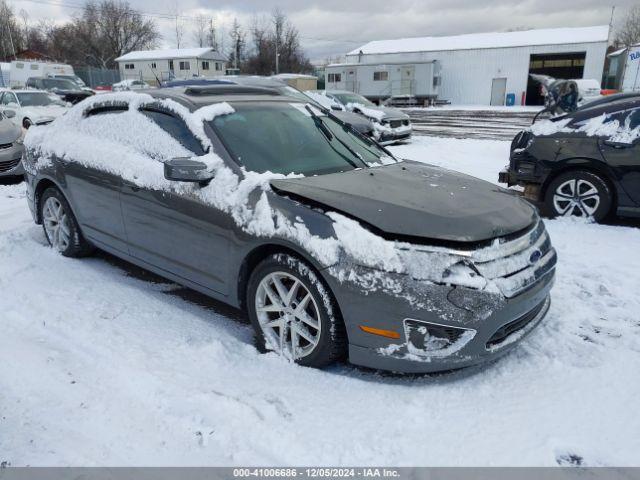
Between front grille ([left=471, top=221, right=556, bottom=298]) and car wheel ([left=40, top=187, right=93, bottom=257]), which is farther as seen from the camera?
car wheel ([left=40, top=187, right=93, bottom=257])

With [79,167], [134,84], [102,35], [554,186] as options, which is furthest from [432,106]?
[102,35]

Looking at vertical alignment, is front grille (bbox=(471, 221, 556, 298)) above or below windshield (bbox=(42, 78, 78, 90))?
below

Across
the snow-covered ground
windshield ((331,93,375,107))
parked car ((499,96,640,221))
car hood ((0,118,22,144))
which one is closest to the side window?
the snow-covered ground

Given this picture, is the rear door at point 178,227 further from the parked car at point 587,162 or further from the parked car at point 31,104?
the parked car at point 31,104

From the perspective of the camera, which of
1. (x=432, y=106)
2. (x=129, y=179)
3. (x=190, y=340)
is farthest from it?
(x=432, y=106)

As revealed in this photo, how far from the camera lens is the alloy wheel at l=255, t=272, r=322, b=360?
300cm

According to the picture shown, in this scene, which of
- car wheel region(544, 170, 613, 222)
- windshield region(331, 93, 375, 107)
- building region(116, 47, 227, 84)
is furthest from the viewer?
building region(116, 47, 227, 84)

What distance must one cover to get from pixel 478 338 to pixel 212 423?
150 centimetres

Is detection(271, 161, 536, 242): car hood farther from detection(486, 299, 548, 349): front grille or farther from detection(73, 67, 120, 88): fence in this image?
detection(73, 67, 120, 88): fence

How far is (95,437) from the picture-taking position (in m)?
2.49

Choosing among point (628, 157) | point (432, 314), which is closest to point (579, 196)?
point (628, 157)

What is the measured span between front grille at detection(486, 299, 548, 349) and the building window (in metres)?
37.2

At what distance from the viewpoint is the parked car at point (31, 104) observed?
11.9 metres

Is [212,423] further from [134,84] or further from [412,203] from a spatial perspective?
[134,84]
